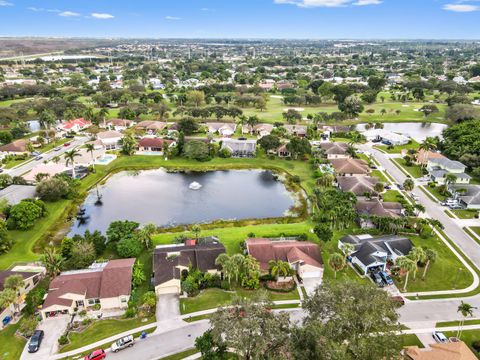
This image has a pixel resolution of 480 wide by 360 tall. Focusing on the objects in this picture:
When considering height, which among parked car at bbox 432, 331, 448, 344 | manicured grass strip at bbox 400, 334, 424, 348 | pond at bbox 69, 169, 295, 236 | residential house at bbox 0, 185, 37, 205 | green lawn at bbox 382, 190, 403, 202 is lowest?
pond at bbox 69, 169, 295, 236

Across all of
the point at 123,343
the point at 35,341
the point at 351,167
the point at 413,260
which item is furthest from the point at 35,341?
the point at 351,167

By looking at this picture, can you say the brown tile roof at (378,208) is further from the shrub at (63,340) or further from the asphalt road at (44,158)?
the asphalt road at (44,158)

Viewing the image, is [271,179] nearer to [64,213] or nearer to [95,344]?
[64,213]

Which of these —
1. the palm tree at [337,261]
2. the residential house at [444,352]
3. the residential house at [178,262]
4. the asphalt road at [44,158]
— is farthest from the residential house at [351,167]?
the asphalt road at [44,158]

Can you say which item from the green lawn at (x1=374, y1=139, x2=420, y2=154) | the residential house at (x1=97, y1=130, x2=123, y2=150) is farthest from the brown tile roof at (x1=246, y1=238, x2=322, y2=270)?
the residential house at (x1=97, y1=130, x2=123, y2=150)

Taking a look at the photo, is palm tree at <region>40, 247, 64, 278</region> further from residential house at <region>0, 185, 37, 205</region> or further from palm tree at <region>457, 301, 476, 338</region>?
palm tree at <region>457, 301, 476, 338</region>

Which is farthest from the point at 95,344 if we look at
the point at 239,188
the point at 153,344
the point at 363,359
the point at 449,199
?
the point at 449,199
